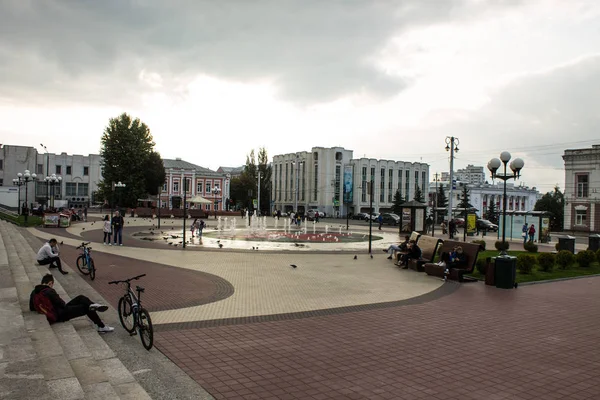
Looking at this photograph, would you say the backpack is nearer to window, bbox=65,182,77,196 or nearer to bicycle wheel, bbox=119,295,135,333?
bicycle wheel, bbox=119,295,135,333

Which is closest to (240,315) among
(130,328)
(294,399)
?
(130,328)

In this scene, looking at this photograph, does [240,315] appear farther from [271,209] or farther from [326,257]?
[271,209]

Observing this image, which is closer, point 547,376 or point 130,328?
point 547,376

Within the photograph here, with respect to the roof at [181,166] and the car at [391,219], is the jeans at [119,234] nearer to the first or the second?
the car at [391,219]

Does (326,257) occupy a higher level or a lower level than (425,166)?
lower

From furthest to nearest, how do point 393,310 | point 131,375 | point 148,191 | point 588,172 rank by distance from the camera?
point 148,191, point 588,172, point 393,310, point 131,375

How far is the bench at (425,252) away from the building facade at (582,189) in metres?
47.0

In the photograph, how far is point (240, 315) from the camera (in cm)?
983

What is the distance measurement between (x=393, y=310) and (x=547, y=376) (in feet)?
14.0

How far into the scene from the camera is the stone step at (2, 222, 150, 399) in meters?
5.29

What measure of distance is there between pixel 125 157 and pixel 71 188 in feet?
95.7

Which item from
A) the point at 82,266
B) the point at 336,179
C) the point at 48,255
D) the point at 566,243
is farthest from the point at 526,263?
the point at 336,179

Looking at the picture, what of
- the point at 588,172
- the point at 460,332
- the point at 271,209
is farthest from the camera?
the point at 271,209

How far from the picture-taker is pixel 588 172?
55.7 m
